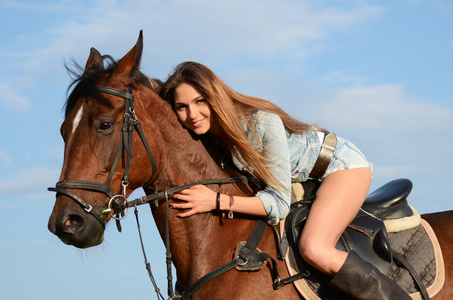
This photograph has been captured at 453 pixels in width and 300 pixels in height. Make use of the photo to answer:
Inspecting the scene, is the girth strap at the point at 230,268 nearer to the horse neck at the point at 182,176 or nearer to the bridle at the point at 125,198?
the bridle at the point at 125,198

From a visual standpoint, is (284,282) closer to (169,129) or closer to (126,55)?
(169,129)

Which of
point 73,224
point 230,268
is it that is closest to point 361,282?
point 230,268

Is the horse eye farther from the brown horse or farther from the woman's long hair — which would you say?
the woman's long hair

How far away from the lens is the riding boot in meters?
→ 4.62

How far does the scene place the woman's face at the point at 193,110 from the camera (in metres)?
5.22

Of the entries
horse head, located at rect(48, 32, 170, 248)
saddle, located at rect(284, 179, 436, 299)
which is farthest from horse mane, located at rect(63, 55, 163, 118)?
saddle, located at rect(284, 179, 436, 299)

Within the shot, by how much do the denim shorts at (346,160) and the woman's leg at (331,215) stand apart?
0.05m

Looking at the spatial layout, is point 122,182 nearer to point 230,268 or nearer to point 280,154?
point 230,268

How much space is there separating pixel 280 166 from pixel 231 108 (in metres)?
0.70

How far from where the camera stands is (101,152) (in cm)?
474

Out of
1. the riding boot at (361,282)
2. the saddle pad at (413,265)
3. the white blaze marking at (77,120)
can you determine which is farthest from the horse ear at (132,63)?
the riding boot at (361,282)

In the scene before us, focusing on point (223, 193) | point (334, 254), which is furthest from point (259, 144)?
point (334, 254)

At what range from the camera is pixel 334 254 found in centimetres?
467

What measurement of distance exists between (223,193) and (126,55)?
1.56 meters
